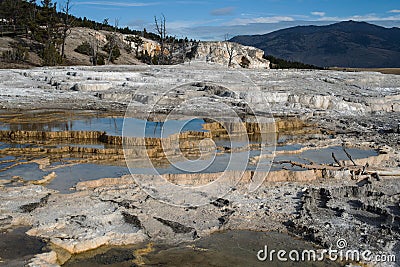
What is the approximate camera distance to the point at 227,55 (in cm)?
3631

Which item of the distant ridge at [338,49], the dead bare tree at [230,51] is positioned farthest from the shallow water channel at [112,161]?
the distant ridge at [338,49]

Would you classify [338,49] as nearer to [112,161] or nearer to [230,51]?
[230,51]

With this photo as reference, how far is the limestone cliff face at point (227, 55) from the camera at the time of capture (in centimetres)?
3591

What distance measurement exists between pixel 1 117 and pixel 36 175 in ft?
17.4

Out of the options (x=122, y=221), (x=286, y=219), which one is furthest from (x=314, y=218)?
(x=122, y=221)

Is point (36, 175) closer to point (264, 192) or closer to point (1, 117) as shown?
point (264, 192)

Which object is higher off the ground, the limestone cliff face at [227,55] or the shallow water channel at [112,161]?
the limestone cliff face at [227,55]

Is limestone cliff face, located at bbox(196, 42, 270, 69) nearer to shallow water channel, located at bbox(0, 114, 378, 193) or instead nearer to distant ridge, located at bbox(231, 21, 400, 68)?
shallow water channel, located at bbox(0, 114, 378, 193)

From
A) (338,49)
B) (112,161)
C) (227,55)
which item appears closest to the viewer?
(112,161)

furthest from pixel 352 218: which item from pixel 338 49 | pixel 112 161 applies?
pixel 338 49

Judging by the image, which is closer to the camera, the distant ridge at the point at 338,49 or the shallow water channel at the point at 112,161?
the shallow water channel at the point at 112,161

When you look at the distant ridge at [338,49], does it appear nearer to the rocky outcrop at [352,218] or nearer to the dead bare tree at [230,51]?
the dead bare tree at [230,51]

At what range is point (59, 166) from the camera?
6.91m

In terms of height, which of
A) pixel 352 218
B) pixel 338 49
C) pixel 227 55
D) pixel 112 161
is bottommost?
pixel 352 218
